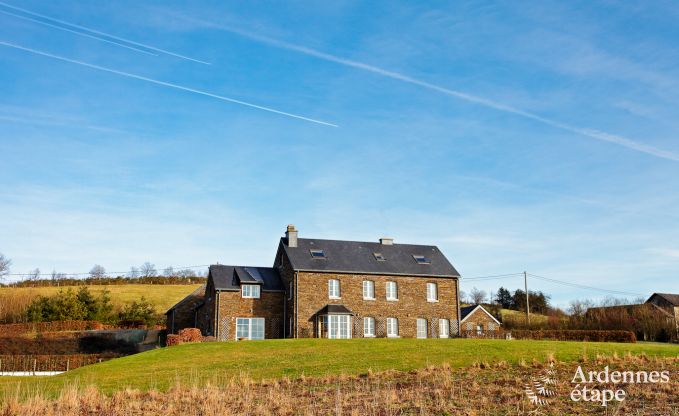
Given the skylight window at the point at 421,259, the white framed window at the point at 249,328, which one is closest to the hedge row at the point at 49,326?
the white framed window at the point at 249,328

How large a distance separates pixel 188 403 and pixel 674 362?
13051 millimetres

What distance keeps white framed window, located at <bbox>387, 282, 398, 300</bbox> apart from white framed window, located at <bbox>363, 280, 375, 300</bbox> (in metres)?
1.02

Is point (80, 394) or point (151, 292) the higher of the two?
point (151, 292)

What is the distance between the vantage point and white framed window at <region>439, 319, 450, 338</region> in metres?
38.4

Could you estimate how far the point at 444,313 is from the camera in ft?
127

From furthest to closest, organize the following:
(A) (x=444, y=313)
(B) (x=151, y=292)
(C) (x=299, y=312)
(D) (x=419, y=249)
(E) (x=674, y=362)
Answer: (B) (x=151, y=292) → (D) (x=419, y=249) → (A) (x=444, y=313) → (C) (x=299, y=312) → (E) (x=674, y=362)

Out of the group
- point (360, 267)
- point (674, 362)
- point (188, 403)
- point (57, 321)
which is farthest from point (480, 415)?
point (57, 321)

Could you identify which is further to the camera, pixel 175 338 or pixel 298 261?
pixel 298 261

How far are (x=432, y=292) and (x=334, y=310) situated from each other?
684 cm

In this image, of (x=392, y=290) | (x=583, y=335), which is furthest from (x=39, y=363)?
(x=583, y=335)

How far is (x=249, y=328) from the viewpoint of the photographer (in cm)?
3650

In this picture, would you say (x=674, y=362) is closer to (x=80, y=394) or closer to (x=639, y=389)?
(x=639, y=389)

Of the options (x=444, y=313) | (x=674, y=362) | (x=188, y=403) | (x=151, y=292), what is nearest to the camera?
(x=188, y=403)

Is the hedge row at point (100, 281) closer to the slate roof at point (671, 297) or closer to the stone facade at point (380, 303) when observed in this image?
the stone facade at point (380, 303)
